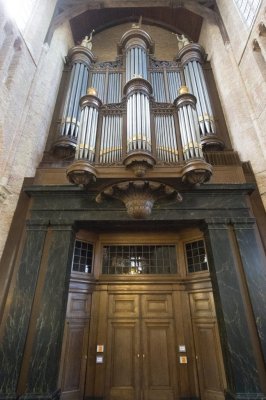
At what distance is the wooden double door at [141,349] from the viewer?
4668mm

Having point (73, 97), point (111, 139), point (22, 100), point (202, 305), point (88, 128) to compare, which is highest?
point (73, 97)

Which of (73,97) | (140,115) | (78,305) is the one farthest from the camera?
(73,97)

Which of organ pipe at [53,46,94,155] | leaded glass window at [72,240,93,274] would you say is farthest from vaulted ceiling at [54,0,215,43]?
leaded glass window at [72,240,93,274]

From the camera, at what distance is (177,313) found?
5137 millimetres

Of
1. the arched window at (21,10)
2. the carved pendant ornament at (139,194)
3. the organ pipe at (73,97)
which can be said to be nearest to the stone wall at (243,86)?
the carved pendant ornament at (139,194)

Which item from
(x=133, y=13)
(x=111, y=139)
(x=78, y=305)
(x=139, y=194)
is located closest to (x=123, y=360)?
(x=78, y=305)

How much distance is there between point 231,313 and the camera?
3828mm

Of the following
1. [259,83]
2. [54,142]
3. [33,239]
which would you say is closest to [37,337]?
[33,239]

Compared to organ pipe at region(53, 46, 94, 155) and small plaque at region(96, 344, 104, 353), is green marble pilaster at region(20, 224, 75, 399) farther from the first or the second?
organ pipe at region(53, 46, 94, 155)

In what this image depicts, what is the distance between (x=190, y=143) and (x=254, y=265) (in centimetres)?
238

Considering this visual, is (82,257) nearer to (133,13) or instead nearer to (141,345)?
(141,345)

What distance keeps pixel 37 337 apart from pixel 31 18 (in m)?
7.00

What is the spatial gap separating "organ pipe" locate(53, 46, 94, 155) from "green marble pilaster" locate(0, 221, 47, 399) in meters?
2.01

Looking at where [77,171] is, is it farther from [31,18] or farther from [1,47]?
[31,18]
